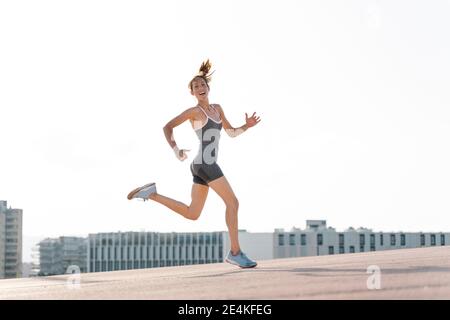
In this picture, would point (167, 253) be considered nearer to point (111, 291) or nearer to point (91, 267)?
point (91, 267)

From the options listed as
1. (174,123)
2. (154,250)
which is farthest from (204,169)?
(154,250)

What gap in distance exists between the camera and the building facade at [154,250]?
189500 millimetres

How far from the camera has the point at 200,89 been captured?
30.1ft

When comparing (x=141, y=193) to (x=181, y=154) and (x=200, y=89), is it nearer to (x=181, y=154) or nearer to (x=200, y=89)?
(x=181, y=154)

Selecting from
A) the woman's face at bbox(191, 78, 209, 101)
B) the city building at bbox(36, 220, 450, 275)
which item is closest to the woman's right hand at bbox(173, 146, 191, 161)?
the woman's face at bbox(191, 78, 209, 101)

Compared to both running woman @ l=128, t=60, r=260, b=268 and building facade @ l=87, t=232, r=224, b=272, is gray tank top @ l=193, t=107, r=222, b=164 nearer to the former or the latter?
running woman @ l=128, t=60, r=260, b=268

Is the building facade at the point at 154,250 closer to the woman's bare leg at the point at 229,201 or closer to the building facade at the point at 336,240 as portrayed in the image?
the building facade at the point at 336,240

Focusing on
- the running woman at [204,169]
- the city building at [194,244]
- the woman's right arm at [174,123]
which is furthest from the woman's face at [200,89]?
the city building at [194,244]

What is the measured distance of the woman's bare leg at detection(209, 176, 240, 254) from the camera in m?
8.84

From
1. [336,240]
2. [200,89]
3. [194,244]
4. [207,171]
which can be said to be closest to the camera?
[207,171]

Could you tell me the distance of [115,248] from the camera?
629ft

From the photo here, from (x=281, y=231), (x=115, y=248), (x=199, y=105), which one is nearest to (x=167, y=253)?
(x=115, y=248)

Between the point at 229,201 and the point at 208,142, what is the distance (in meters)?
0.67
